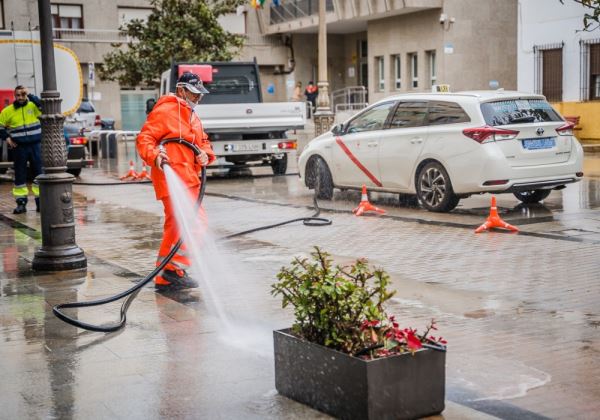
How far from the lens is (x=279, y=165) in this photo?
21938 millimetres

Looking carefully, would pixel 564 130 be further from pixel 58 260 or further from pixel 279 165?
pixel 279 165

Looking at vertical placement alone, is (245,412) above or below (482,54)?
below

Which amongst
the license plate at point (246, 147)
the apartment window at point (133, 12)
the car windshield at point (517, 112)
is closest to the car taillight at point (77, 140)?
the license plate at point (246, 147)

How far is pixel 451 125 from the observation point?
13062 millimetres

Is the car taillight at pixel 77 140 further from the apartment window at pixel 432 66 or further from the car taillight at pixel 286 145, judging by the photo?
the apartment window at pixel 432 66

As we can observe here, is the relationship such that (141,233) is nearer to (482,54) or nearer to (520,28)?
(520,28)

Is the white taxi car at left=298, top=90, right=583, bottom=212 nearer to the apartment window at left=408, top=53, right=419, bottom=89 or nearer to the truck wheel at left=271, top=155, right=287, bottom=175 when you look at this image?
the truck wheel at left=271, top=155, right=287, bottom=175

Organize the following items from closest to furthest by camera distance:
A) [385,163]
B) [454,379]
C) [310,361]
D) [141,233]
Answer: [310,361]
[454,379]
[141,233]
[385,163]

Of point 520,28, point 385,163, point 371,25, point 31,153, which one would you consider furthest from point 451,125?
point 371,25

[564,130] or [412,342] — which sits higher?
[564,130]

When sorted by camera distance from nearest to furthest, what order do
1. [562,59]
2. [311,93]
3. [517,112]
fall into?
[517,112], [562,59], [311,93]

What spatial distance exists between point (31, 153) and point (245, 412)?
34.6ft

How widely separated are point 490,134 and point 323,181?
12.9 feet

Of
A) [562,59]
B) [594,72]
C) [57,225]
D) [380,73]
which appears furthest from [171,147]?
[380,73]
